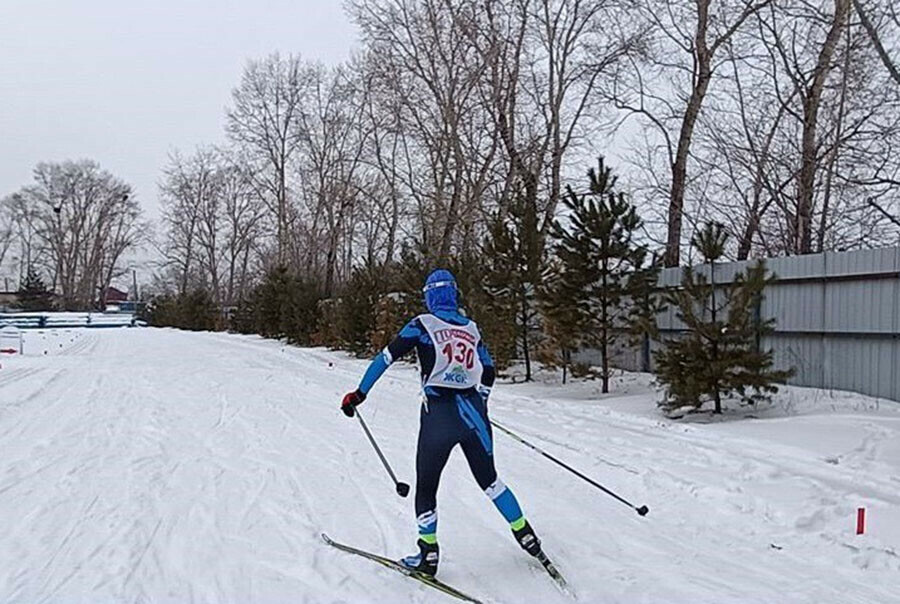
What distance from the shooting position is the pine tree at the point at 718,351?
36.6 feet

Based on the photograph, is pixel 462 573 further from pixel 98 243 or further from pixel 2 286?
pixel 2 286

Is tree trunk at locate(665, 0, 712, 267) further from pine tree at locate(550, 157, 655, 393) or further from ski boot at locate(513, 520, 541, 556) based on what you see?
ski boot at locate(513, 520, 541, 556)

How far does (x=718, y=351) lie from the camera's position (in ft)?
37.1

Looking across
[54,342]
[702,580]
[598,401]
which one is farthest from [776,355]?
[54,342]

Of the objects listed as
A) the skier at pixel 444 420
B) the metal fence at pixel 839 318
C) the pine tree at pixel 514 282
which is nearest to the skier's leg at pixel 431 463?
the skier at pixel 444 420

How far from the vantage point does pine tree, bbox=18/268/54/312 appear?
80.0m

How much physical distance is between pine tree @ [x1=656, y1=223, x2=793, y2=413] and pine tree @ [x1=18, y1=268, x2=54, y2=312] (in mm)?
78664

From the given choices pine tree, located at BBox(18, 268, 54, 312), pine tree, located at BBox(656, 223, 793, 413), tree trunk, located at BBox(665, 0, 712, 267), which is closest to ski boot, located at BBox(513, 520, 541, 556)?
pine tree, located at BBox(656, 223, 793, 413)

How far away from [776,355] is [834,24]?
6.08 meters

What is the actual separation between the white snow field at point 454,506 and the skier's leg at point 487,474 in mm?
274

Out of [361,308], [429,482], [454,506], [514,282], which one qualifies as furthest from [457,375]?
[361,308]

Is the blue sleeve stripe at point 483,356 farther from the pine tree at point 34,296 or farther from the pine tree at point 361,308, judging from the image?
the pine tree at point 34,296

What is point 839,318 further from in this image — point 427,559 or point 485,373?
point 427,559

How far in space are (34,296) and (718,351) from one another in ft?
267
